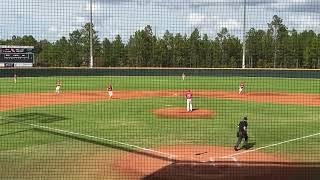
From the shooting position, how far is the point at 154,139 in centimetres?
1416

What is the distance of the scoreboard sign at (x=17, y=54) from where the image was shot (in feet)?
160

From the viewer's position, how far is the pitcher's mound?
18895 millimetres

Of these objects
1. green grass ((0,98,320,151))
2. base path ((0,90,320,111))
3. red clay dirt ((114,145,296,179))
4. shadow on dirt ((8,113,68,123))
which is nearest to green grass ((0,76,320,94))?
base path ((0,90,320,111))

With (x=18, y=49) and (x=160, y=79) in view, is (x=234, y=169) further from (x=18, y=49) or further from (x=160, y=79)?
(x=18, y=49)

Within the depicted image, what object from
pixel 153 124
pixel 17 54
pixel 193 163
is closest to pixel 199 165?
pixel 193 163

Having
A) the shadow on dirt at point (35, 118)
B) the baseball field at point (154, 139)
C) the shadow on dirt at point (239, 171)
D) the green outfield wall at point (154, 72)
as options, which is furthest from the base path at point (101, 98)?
the shadow on dirt at point (239, 171)

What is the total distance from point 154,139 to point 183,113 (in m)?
5.39

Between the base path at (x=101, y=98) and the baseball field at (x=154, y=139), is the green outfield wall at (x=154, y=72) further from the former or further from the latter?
the baseball field at (x=154, y=139)

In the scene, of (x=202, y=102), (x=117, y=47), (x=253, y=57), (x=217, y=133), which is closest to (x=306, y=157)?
(x=217, y=133)

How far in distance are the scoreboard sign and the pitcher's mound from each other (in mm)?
31937

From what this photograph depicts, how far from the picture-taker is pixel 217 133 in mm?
15320

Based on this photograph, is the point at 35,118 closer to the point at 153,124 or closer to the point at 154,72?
the point at 153,124

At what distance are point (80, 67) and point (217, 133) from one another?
27.1 m

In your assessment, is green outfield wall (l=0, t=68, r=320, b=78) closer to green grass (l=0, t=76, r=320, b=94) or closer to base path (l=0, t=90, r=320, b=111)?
green grass (l=0, t=76, r=320, b=94)
